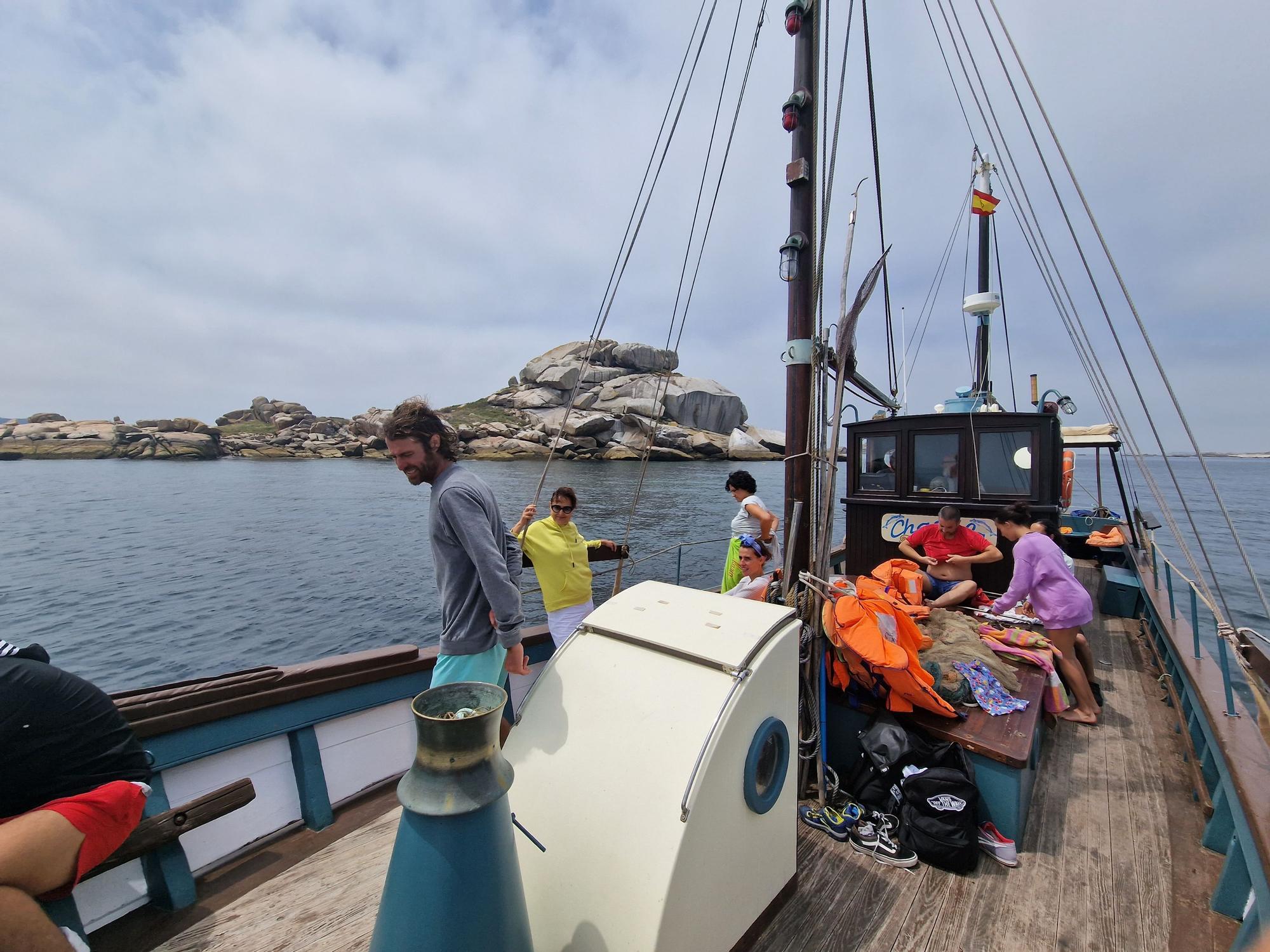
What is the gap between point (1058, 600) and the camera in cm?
392

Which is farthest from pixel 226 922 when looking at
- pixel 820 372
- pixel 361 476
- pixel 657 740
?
pixel 361 476

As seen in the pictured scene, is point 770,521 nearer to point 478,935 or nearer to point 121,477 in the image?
point 478,935

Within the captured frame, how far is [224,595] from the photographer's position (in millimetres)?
13875

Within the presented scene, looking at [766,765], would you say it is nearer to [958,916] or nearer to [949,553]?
[958,916]

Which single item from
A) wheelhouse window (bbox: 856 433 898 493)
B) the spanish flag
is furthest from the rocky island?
wheelhouse window (bbox: 856 433 898 493)

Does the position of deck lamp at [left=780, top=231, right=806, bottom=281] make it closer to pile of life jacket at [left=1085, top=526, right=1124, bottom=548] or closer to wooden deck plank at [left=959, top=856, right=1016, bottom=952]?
wooden deck plank at [left=959, top=856, right=1016, bottom=952]

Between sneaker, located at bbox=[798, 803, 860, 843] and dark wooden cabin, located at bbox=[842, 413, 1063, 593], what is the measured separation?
14.0 ft

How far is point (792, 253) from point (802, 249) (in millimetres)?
65

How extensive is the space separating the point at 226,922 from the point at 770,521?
3.93 m

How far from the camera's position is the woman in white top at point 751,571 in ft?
13.1

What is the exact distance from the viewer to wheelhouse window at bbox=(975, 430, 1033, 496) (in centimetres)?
599

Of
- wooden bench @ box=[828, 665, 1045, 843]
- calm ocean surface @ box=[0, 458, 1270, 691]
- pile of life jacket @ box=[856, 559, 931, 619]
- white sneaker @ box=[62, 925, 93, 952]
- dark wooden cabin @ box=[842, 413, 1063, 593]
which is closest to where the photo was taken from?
white sneaker @ box=[62, 925, 93, 952]

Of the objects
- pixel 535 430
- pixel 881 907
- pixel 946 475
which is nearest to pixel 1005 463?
pixel 946 475

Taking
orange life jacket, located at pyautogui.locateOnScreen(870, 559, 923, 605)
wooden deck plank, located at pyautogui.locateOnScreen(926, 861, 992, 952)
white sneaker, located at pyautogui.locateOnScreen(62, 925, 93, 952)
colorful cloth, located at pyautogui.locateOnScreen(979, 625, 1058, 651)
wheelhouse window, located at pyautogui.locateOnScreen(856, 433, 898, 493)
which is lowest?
wooden deck plank, located at pyautogui.locateOnScreen(926, 861, 992, 952)
